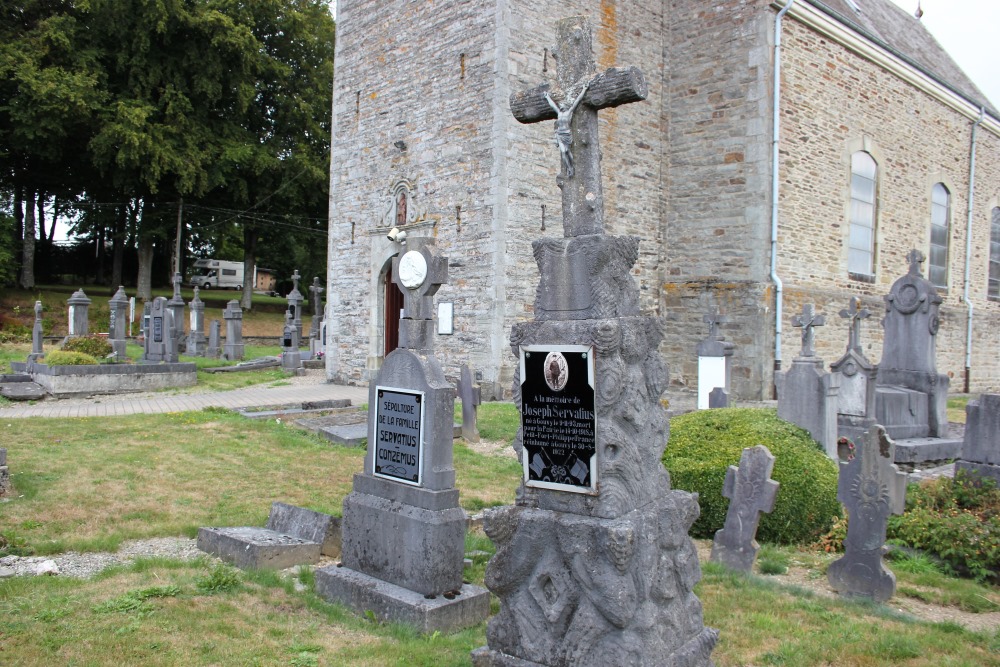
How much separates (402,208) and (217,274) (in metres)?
39.6

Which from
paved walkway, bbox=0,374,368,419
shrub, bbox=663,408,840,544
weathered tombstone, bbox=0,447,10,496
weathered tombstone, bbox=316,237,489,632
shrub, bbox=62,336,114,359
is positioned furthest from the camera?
shrub, bbox=62,336,114,359

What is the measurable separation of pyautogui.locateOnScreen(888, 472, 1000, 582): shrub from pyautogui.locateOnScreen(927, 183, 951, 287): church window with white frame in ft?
51.9

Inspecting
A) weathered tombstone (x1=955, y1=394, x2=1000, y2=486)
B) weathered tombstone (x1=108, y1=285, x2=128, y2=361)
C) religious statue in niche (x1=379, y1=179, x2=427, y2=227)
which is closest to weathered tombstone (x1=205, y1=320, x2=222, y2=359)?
weathered tombstone (x1=108, y1=285, x2=128, y2=361)

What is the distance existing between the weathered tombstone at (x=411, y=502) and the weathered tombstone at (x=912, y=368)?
7.70 m

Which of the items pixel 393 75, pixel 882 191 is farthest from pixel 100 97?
pixel 882 191

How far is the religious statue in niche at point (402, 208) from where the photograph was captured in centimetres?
1596

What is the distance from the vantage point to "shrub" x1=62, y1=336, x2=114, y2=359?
659 inches

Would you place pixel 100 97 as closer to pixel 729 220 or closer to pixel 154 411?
pixel 154 411

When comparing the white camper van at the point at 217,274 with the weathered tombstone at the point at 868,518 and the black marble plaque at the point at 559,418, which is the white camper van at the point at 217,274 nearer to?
the weathered tombstone at the point at 868,518

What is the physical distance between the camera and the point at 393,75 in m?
16.6

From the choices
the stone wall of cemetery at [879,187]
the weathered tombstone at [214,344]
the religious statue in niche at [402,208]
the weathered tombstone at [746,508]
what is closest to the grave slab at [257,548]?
the weathered tombstone at [746,508]

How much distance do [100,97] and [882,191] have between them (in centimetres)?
2656

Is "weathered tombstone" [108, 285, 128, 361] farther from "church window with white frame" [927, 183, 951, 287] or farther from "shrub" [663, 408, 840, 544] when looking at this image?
"church window with white frame" [927, 183, 951, 287]

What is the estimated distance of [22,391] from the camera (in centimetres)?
1352
